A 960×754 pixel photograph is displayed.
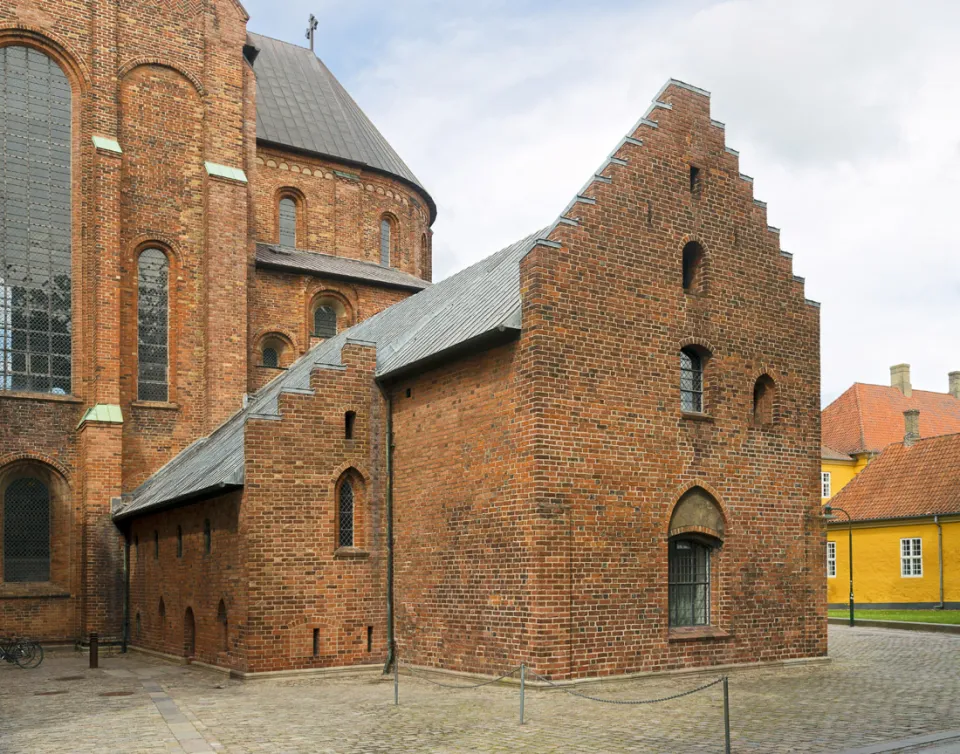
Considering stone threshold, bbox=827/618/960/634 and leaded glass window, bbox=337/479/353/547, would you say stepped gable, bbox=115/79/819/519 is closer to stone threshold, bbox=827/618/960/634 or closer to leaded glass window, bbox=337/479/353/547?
leaded glass window, bbox=337/479/353/547

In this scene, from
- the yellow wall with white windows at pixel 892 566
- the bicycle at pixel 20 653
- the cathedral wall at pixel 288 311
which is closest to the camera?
the bicycle at pixel 20 653

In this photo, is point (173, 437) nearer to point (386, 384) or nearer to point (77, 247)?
point (77, 247)

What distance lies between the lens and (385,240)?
1435 inches

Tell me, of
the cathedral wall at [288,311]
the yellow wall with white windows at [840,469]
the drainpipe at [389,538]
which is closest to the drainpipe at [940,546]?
the yellow wall with white windows at [840,469]

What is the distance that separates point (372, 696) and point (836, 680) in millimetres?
7497

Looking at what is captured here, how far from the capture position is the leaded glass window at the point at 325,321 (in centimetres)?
3194

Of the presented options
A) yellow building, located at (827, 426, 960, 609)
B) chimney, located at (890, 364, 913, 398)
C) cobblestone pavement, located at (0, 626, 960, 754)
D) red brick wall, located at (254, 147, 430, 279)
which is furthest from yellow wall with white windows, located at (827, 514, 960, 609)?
red brick wall, located at (254, 147, 430, 279)

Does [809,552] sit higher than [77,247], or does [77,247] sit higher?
[77,247]

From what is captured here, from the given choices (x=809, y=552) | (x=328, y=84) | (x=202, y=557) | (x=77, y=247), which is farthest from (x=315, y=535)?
(x=328, y=84)

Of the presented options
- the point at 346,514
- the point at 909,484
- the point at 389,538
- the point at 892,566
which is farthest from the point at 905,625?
the point at 346,514

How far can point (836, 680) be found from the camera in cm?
1655

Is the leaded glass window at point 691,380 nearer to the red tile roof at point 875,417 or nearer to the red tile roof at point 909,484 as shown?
the red tile roof at point 909,484

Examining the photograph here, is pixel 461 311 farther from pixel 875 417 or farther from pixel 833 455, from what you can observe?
pixel 875 417

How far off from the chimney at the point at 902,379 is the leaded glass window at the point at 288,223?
3825cm
